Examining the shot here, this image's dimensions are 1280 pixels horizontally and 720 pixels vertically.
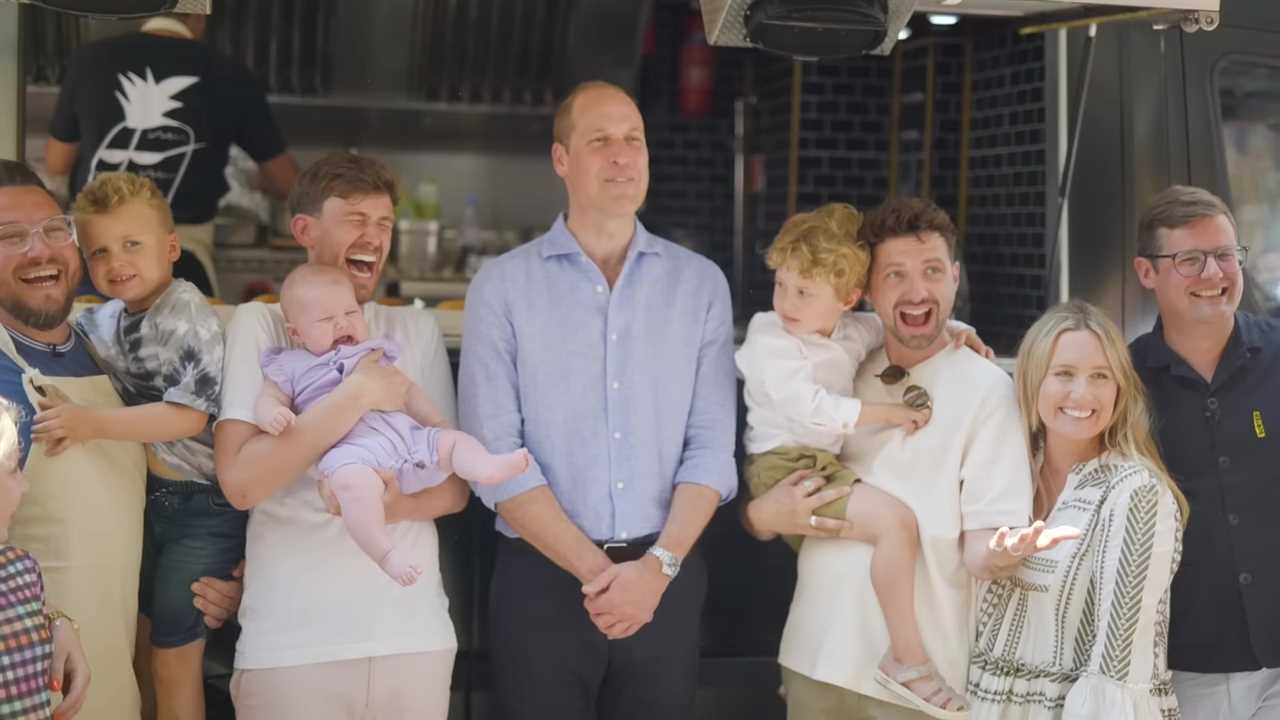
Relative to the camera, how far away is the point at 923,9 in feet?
10.9

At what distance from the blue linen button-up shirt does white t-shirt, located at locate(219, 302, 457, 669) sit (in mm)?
270

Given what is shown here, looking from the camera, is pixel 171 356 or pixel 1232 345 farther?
pixel 1232 345

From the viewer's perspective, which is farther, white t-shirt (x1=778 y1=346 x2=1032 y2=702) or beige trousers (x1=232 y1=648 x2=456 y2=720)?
white t-shirt (x1=778 y1=346 x2=1032 y2=702)

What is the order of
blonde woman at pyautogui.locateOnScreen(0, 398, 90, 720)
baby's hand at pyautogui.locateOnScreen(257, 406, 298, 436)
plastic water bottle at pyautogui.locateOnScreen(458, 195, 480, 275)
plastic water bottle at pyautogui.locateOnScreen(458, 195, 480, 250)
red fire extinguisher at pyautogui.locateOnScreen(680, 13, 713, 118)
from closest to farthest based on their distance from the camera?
blonde woman at pyautogui.locateOnScreen(0, 398, 90, 720)
baby's hand at pyautogui.locateOnScreen(257, 406, 298, 436)
plastic water bottle at pyautogui.locateOnScreen(458, 195, 480, 275)
plastic water bottle at pyautogui.locateOnScreen(458, 195, 480, 250)
red fire extinguisher at pyautogui.locateOnScreen(680, 13, 713, 118)

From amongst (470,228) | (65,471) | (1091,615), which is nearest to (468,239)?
(470,228)

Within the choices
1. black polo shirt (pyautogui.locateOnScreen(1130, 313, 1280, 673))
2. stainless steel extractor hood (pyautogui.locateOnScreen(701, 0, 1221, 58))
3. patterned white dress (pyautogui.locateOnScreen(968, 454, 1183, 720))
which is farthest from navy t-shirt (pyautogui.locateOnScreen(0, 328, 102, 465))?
black polo shirt (pyautogui.locateOnScreen(1130, 313, 1280, 673))

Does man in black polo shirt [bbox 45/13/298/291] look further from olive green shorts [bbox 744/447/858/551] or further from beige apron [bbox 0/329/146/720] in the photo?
olive green shorts [bbox 744/447/858/551]

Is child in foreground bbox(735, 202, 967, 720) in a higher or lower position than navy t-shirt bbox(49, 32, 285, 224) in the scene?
lower

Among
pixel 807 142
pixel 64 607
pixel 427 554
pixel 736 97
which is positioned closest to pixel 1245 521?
pixel 427 554

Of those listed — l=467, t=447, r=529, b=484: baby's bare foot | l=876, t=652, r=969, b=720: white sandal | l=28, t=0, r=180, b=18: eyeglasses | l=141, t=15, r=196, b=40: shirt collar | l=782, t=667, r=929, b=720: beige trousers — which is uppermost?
l=141, t=15, r=196, b=40: shirt collar

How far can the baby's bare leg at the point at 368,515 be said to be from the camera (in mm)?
2656

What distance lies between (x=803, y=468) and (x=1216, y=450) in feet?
3.12

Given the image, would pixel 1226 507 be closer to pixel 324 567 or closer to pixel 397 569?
pixel 397 569

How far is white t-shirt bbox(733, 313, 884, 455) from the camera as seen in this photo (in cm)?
296
